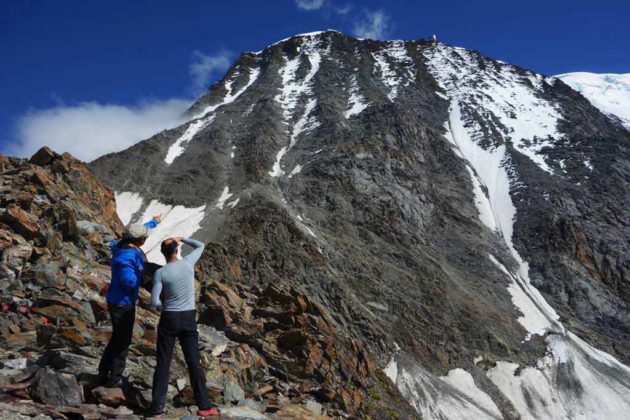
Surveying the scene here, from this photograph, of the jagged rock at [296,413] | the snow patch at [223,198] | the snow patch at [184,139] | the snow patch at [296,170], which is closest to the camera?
the jagged rock at [296,413]

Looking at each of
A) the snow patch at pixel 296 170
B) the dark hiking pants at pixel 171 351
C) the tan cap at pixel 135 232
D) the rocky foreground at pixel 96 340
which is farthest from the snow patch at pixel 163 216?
the dark hiking pants at pixel 171 351

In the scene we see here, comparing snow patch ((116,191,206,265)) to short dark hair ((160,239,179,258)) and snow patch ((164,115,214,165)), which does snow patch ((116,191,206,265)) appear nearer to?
snow patch ((164,115,214,165))

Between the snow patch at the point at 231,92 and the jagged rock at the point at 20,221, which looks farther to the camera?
the snow patch at the point at 231,92

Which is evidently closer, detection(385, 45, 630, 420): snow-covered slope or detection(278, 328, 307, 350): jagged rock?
detection(278, 328, 307, 350): jagged rock

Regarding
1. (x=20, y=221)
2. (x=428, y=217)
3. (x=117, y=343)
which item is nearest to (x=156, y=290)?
(x=117, y=343)

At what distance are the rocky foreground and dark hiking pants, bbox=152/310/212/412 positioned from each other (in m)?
0.58

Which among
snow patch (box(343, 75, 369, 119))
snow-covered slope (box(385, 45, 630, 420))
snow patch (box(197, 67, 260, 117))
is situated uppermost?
snow patch (box(197, 67, 260, 117))

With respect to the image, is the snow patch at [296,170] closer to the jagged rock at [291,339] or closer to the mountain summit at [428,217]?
the mountain summit at [428,217]

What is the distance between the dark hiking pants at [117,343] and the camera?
26.0 ft

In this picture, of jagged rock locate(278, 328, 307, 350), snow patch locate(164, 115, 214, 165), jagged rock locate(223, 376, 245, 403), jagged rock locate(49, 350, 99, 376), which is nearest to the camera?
jagged rock locate(49, 350, 99, 376)

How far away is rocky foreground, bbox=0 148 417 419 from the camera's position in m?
7.75

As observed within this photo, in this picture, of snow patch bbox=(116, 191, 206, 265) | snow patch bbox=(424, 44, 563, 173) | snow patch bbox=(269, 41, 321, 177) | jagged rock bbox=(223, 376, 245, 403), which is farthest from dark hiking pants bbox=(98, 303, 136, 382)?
snow patch bbox=(424, 44, 563, 173)

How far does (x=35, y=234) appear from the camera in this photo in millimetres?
14508

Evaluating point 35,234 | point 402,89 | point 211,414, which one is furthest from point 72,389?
point 402,89
